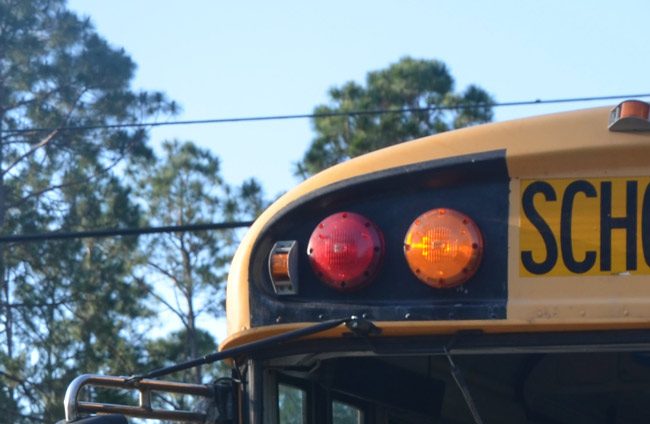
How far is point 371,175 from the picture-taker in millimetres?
2820

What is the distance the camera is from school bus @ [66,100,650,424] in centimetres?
264

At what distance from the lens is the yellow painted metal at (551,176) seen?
2631mm

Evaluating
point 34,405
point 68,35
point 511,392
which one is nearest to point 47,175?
point 68,35

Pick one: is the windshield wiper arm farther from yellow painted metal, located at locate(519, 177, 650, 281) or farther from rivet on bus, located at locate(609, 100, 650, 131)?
rivet on bus, located at locate(609, 100, 650, 131)

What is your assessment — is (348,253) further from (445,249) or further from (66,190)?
(66,190)

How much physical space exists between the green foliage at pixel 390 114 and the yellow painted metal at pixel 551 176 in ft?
61.5

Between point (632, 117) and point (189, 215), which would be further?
point (189, 215)

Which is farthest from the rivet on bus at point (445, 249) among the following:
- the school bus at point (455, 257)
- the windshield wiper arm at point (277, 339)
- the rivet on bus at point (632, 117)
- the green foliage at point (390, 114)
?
the green foliage at point (390, 114)

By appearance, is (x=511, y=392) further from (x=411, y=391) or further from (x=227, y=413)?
(x=227, y=413)

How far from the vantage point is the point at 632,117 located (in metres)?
2.67

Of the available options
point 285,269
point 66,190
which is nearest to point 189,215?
point 66,190

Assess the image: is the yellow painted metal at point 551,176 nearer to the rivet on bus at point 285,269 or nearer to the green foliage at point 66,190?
the rivet on bus at point 285,269

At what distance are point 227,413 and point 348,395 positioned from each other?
1.65 ft

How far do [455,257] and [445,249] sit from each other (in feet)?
0.08
